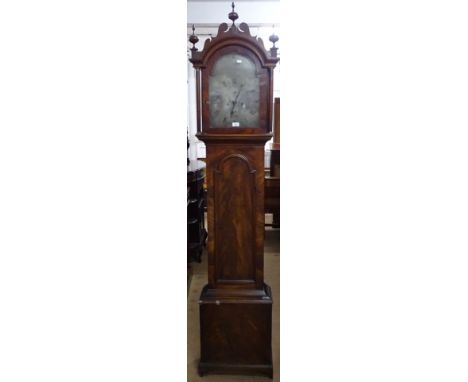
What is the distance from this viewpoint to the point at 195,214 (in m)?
2.87

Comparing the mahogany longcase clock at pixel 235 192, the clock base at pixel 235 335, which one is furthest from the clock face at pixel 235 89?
the clock base at pixel 235 335

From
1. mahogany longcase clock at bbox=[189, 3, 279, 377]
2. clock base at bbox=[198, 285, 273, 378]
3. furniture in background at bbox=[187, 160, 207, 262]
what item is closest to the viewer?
mahogany longcase clock at bbox=[189, 3, 279, 377]

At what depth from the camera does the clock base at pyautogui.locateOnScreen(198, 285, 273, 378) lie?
1.50 m

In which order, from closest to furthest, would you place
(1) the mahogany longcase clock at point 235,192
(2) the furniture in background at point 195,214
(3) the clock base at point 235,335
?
(1) the mahogany longcase clock at point 235,192 → (3) the clock base at point 235,335 → (2) the furniture in background at point 195,214

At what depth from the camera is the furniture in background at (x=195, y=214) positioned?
2.77 m

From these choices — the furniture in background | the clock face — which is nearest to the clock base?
the clock face

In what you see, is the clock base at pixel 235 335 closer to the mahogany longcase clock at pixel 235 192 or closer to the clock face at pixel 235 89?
the mahogany longcase clock at pixel 235 192

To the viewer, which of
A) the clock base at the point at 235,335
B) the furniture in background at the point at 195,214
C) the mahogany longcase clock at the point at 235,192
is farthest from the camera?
the furniture in background at the point at 195,214

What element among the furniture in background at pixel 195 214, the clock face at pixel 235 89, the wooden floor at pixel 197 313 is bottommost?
the wooden floor at pixel 197 313

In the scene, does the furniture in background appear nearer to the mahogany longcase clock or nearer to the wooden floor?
the wooden floor

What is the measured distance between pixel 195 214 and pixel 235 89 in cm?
162

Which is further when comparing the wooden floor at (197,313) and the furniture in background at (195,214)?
the furniture in background at (195,214)

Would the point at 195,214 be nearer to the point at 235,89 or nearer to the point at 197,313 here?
the point at 197,313

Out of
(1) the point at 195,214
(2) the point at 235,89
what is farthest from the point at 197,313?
(2) the point at 235,89
